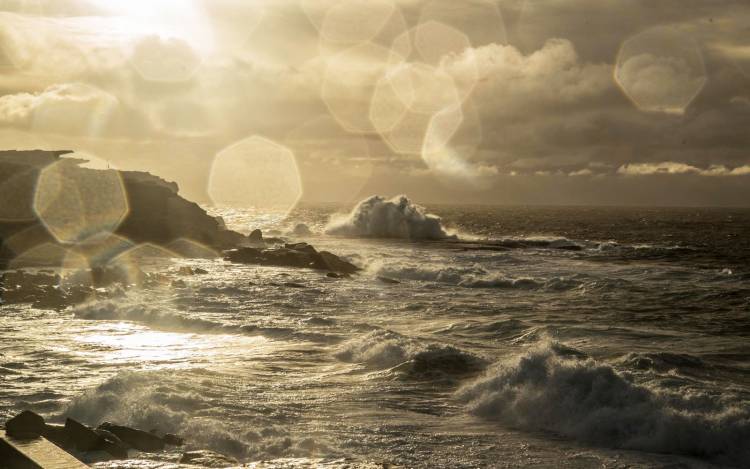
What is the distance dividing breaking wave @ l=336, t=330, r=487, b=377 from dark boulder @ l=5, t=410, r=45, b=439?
7771 millimetres

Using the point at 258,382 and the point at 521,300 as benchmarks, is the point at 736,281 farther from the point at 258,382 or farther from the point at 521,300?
the point at 258,382

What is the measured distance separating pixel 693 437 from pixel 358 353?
7.81 meters

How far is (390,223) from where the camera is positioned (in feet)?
253

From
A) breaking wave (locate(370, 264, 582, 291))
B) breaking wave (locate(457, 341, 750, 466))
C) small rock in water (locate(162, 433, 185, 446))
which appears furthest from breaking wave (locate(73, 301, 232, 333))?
breaking wave (locate(370, 264, 582, 291))

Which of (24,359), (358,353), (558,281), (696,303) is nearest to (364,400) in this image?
(358,353)

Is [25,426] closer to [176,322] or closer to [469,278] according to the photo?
[176,322]

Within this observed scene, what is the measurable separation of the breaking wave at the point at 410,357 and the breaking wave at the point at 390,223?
5589 centimetres

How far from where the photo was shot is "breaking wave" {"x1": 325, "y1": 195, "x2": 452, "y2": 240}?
75.3 meters

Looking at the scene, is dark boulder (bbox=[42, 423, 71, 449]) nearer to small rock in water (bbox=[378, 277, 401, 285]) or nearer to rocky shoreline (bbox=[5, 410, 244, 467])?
rocky shoreline (bbox=[5, 410, 244, 467])

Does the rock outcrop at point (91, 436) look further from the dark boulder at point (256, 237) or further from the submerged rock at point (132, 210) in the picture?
the dark boulder at point (256, 237)

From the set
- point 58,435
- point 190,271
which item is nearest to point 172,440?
point 58,435

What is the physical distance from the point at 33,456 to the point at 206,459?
2.22 meters

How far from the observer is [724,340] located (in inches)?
788

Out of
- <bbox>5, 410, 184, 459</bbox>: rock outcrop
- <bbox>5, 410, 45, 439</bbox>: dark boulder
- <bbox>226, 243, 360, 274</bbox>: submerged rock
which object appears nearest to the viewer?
<bbox>5, 410, 45, 439</bbox>: dark boulder
